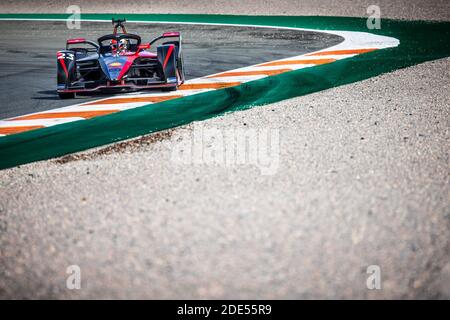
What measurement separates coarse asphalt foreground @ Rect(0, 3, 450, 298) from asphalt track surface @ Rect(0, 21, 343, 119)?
14.1 feet

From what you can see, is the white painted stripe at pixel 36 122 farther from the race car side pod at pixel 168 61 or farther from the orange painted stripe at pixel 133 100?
the race car side pod at pixel 168 61

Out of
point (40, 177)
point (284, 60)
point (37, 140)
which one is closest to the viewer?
point (40, 177)

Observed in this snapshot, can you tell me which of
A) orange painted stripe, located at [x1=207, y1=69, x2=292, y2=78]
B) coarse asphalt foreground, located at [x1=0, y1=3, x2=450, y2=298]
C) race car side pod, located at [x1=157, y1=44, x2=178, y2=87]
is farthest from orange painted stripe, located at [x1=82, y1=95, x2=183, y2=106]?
coarse asphalt foreground, located at [x1=0, y1=3, x2=450, y2=298]

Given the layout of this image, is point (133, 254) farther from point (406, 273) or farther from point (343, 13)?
point (343, 13)

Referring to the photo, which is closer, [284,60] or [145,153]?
[145,153]

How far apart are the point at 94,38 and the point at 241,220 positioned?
55.0 ft

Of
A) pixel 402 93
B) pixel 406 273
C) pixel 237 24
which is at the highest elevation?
pixel 237 24

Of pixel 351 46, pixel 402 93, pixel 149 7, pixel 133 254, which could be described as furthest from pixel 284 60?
pixel 149 7

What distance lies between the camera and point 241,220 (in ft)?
14.6

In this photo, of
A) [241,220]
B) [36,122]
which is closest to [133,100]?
[36,122]

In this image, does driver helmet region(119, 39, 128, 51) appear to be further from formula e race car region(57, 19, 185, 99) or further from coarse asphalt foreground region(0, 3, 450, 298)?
coarse asphalt foreground region(0, 3, 450, 298)

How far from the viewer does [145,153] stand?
6.41 metres

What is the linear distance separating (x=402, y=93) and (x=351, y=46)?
638 cm

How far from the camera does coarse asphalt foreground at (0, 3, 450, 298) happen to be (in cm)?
368
